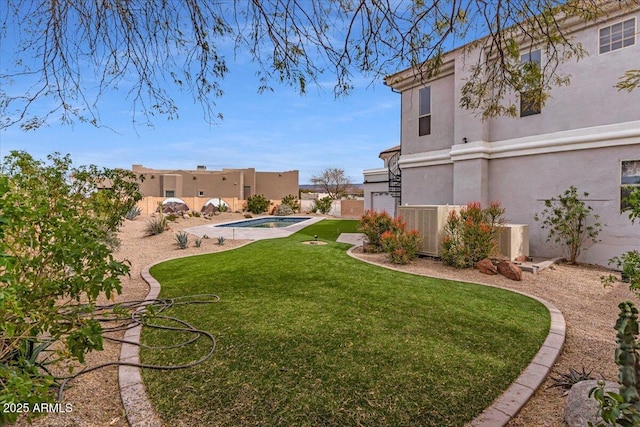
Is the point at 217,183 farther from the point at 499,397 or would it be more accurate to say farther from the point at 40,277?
the point at 499,397

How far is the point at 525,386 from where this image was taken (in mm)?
3402

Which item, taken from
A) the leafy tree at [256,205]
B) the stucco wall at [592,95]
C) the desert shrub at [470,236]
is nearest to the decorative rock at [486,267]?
the desert shrub at [470,236]

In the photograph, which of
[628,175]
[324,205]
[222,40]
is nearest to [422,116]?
[628,175]

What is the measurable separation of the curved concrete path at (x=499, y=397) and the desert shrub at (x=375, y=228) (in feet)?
23.2

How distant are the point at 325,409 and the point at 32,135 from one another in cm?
407

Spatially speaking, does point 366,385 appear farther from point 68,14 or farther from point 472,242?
point 472,242

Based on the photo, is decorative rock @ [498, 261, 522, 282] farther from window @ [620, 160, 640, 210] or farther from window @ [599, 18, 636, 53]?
window @ [599, 18, 636, 53]

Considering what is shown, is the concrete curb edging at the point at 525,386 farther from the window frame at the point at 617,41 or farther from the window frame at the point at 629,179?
the window frame at the point at 617,41

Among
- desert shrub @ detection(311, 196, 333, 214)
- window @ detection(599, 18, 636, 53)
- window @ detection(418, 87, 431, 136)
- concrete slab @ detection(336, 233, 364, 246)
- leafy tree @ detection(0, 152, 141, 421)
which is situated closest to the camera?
leafy tree @ detection(0, 152, 141, 421)

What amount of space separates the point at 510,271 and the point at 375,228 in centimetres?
460

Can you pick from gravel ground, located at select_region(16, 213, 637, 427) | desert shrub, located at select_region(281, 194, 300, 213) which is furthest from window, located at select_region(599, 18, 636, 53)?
desert shrub, located at select_region(281, 194, 300, 213)

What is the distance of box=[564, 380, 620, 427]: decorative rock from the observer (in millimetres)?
2713

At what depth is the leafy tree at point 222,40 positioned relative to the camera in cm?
351

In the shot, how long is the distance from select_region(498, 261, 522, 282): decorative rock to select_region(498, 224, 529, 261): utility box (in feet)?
4.13
